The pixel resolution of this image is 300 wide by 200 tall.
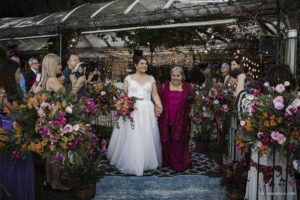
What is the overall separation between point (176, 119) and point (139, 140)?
808 mm

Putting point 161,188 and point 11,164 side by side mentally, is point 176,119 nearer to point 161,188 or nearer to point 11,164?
point 161,188

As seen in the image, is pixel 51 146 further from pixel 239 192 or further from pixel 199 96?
pixel 199 96

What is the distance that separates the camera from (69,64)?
15.4ft

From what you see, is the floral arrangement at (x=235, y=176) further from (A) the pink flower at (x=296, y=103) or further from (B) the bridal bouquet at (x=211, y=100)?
(B) the bridal bouquet at (x=211, y=100)

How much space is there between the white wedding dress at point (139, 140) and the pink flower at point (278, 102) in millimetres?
2663

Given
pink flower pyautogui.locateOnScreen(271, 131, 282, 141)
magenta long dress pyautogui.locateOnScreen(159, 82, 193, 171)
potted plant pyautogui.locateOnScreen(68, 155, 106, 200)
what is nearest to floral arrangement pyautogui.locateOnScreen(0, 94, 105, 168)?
potted plant pyautogui.locateOnScreen(68, 155, 106, 200)

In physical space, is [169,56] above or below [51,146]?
above

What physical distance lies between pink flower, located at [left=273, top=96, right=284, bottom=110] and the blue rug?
184 cm

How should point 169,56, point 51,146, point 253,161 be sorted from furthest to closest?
1. point 169,56
2. point 253,161
3. point 51,146

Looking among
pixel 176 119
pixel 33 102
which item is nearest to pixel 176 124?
pixel 176 119

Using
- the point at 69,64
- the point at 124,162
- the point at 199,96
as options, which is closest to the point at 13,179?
the point at 124,162

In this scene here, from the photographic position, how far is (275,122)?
2.39m

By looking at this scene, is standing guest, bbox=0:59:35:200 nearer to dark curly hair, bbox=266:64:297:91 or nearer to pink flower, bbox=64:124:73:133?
pink flower, bbox=64:124:73:133

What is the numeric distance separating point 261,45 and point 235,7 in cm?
94
